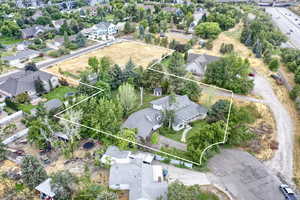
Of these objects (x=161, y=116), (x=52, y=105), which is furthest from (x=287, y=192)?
(x=52, y=105)

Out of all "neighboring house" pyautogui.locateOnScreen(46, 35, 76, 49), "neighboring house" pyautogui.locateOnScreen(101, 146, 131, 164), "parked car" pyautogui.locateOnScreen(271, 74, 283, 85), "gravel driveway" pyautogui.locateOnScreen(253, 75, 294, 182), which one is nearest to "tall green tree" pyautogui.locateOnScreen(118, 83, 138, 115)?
"neighboring house" pyautogui.locateOnScreen(101, 146, 131, 164)

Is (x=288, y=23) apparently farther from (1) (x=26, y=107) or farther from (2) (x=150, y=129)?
(1) (x=26, y=107)

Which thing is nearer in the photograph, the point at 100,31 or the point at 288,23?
the point at 100,31

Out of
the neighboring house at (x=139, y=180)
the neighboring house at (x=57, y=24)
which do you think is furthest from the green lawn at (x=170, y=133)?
the neighboring house at (x=57, y=24)

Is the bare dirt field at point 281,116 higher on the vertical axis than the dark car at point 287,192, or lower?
higher

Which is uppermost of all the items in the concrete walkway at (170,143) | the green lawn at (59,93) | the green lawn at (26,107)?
the green lawn at (59,93)

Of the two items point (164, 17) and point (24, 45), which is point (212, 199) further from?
point (164, 17)

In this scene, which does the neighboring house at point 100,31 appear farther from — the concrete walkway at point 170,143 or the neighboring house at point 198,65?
the concrete walkway at point 170,143

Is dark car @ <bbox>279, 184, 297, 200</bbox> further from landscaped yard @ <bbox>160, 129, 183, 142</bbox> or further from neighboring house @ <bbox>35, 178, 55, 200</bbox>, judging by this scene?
neighboring house @ <bbox>35, 178, 55, 200</bbox>
